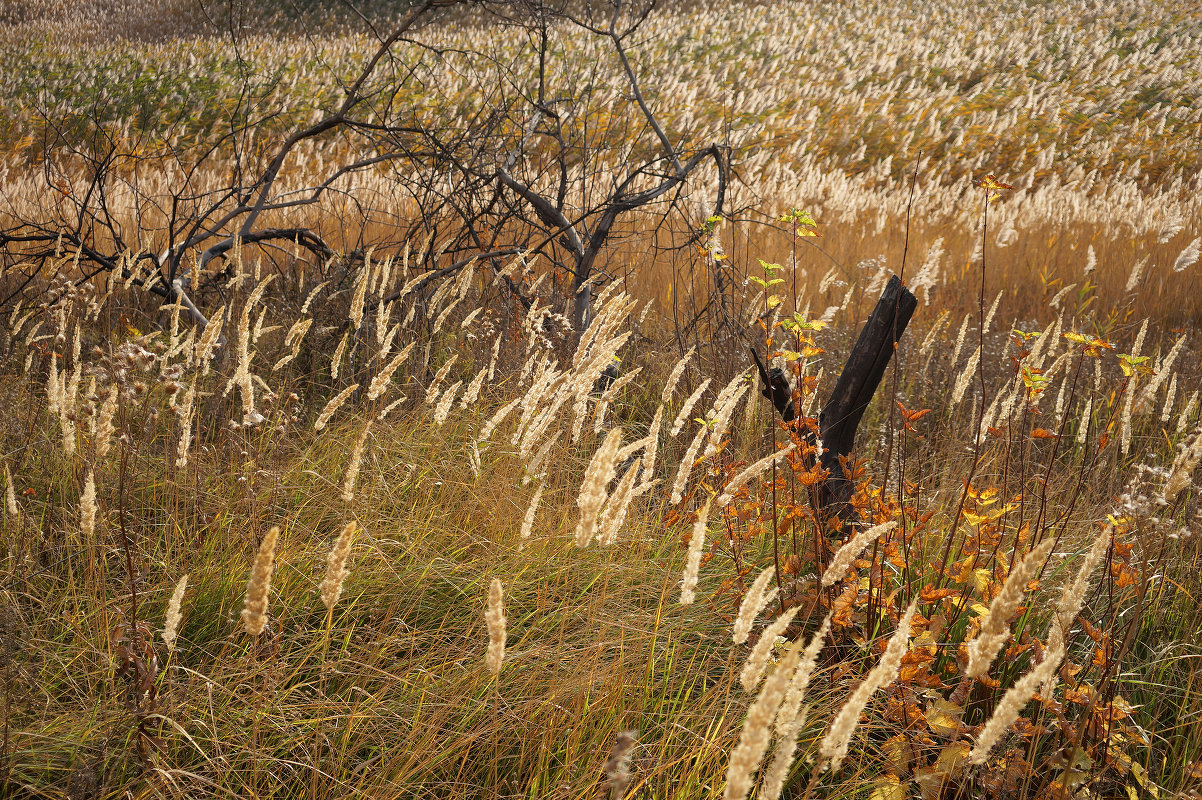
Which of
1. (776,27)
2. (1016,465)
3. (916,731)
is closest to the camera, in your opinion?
(916,731)

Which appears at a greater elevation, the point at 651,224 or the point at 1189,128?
the point at 1189,128

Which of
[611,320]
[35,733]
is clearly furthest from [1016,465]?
[35,733]

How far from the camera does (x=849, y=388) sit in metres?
2.61

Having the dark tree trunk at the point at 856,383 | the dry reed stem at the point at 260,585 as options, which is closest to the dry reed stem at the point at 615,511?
the dry reed stem at the point at 260,585

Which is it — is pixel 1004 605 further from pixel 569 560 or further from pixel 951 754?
pixel 569 560

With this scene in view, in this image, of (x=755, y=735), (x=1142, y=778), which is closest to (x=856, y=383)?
(x=1142, y=778)

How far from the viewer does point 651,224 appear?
26.3ft

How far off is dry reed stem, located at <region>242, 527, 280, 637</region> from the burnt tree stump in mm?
1604

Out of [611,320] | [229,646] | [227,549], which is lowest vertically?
[229,646]

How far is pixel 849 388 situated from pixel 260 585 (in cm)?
202

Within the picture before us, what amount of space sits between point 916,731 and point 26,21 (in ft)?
98.5

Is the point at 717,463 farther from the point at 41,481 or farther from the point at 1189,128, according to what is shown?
the point at 1189,128

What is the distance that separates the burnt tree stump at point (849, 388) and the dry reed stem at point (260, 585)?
1604 millimetres

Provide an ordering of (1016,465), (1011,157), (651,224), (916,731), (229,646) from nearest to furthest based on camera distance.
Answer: (916,731) < (229,646) < (1016,465) < (651,224) < (1011,157)
